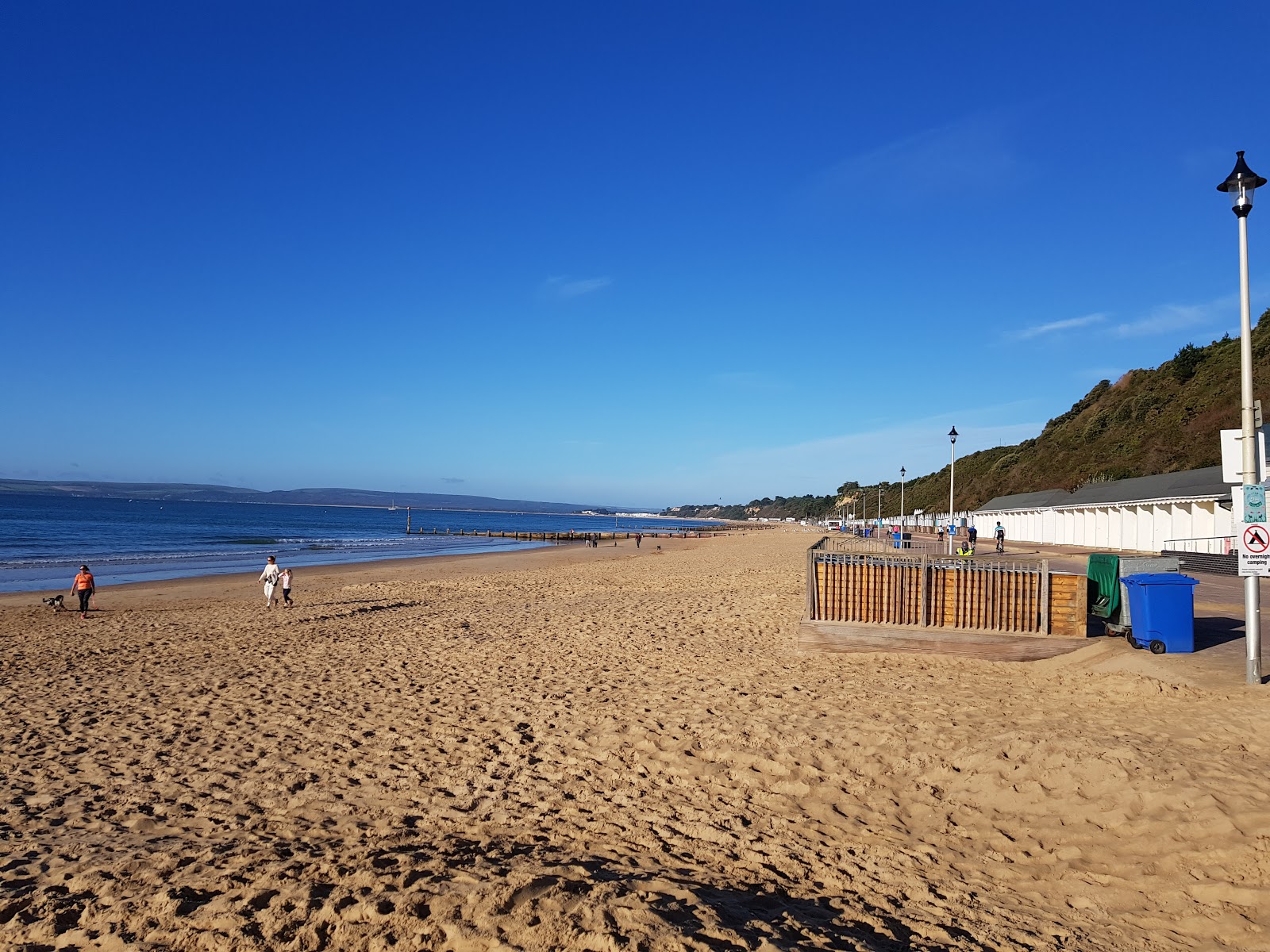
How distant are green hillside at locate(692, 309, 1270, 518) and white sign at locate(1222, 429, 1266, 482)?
117ft

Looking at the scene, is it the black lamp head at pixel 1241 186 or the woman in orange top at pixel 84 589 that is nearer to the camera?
the black lamp head at pixel 1241 186

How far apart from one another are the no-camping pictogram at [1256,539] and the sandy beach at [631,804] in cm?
155

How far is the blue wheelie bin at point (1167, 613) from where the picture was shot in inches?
381

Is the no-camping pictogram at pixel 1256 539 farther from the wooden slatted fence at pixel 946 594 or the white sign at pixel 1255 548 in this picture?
the wooden slatted fence at pixel 946 594

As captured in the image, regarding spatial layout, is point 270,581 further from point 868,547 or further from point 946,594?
point 868,547

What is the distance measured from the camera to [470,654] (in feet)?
40.1

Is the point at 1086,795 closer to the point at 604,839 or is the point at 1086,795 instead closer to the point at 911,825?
the point at 911,825

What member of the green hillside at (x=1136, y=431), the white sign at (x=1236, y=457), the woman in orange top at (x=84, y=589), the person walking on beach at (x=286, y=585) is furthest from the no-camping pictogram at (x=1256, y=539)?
the green hillside at (x=1136, y=431)

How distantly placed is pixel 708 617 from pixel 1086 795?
10.6 m

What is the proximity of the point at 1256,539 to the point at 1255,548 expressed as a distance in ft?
0.30

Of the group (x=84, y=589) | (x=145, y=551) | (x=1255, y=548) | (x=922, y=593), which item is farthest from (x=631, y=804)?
(x=145, y=551)

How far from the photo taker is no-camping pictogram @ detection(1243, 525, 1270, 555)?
808cm

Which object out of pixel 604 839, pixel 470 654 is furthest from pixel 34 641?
pixel 604 839

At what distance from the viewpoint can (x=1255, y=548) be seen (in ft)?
26.6
